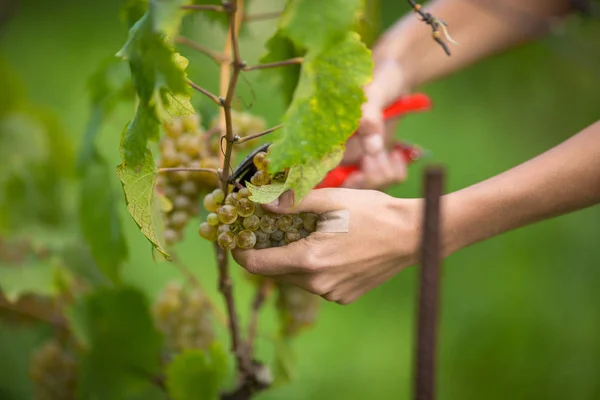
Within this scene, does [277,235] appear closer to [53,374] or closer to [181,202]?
[181,202]

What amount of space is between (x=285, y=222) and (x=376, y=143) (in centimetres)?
19

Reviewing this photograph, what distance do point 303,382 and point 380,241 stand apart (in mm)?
708

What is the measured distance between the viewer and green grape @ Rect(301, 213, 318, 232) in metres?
0.47

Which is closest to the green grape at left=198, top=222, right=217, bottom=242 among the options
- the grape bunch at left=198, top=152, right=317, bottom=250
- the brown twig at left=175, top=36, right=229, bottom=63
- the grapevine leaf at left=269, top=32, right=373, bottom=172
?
the grape bunch at left=198, top=152, right=317, bottom=250

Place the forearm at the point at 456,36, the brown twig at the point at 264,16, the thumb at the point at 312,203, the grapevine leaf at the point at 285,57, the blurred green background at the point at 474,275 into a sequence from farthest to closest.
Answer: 1. the blurred green background at the point at 474,275
2. the forearm at the point at 456,36
3. the brown twig at the point at 264,16
4. the grapevine leaf at the point at 285,57
5. the thumb at the point at 312,203

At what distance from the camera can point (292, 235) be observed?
0.47m

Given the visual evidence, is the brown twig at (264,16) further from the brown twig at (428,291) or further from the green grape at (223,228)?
the brown twig at (428,291)

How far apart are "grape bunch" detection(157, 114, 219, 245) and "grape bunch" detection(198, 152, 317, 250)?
0.38 ft

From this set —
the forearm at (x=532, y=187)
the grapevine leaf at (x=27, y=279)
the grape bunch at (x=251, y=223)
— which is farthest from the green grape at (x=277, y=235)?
the grapevine leaf at (x=27, y=279)

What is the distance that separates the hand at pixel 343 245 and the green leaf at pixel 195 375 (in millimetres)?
181

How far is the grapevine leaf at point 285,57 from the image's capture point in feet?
1.79

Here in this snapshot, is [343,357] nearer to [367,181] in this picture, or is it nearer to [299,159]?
[367,181]

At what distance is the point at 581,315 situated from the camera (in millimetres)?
1261

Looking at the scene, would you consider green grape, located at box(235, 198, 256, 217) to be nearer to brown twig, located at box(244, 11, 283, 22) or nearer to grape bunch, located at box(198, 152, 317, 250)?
grape bunch, located at box(198, 152, 317, 250)
